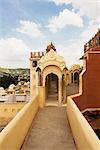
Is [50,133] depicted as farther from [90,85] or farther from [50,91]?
[50,91]

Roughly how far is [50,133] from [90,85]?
438 cm

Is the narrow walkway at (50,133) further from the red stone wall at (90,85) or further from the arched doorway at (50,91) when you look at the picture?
the arched doorway at (50,91)

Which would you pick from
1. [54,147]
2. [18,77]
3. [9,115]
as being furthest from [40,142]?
[18,77]

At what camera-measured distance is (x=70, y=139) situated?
8.02 meters

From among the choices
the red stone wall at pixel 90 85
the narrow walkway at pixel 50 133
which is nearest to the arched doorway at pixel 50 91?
the red stone wall at pixel 90 85

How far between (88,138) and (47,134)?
369cm

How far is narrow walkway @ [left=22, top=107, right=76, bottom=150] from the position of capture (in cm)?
733

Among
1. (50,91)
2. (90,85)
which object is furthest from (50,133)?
(50,91)

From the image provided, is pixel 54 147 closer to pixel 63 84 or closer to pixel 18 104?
pixel 63 84

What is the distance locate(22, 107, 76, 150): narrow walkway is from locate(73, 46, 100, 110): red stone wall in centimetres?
119

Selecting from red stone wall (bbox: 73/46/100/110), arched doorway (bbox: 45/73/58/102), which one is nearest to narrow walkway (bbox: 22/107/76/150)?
red stone wall (bbox: 73/46/100/110)

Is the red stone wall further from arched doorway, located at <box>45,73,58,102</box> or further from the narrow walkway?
arched doorway, located at <box>45,73,58,102</box>

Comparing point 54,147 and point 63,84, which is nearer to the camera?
point 54,147

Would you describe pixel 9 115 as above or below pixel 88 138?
below
